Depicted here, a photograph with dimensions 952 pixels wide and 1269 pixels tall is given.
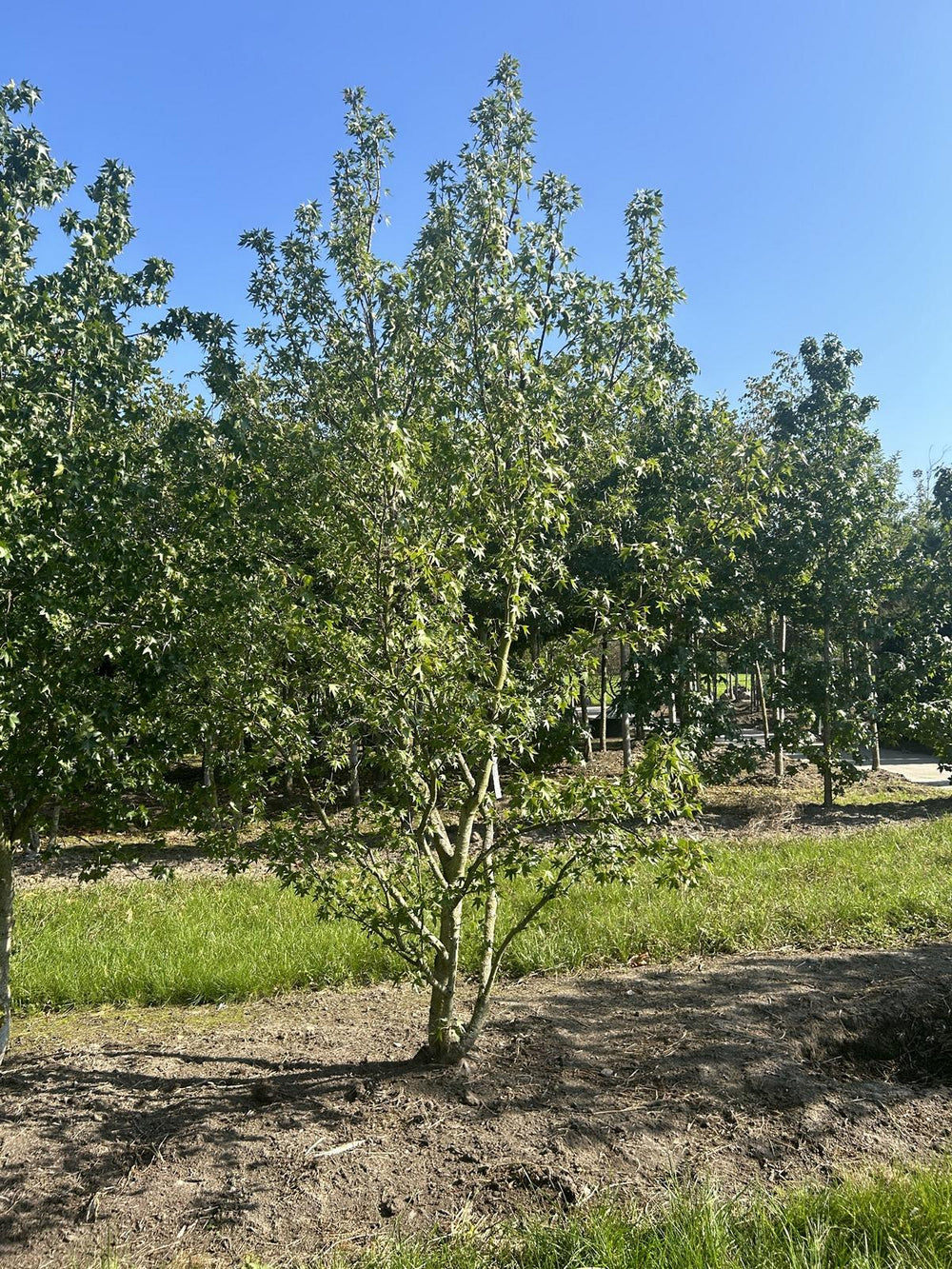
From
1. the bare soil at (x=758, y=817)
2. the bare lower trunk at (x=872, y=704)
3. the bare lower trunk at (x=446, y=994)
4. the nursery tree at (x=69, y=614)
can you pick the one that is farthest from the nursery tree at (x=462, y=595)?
the bare lower trunk at (x=872, y=704)

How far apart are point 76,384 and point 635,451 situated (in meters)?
6.71

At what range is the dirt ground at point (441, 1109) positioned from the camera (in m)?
3.12

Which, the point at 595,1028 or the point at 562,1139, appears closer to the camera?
the point at 562,1139

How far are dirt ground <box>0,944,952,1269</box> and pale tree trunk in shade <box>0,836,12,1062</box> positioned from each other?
0.23m

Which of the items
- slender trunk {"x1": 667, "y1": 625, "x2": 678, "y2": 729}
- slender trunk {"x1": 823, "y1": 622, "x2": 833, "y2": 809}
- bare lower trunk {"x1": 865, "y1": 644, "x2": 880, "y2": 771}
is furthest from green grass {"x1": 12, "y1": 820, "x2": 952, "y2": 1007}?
bare lower trunk {"x1": 865, "y1": 644, "x2": 880, "y2": 771}

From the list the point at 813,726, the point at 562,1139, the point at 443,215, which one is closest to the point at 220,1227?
the point at 562,1139

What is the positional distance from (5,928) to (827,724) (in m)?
10.2

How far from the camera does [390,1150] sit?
11.2ft

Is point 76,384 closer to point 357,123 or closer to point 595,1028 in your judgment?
point 357,123

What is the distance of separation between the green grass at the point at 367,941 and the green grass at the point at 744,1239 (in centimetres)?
219

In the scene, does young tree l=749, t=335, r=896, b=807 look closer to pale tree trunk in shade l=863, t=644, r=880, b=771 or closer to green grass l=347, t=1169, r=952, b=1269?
pale tree trunk in shade l=863, t=644, r=880, b=771

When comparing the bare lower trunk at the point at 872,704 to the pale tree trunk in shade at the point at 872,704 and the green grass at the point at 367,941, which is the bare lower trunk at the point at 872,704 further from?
the green grass at the point at 367,941

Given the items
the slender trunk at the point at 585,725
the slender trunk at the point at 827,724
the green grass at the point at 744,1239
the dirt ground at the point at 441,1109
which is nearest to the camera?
the green grass at the point at 744,1239

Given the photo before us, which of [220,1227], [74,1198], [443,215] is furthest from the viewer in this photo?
[443,215]
